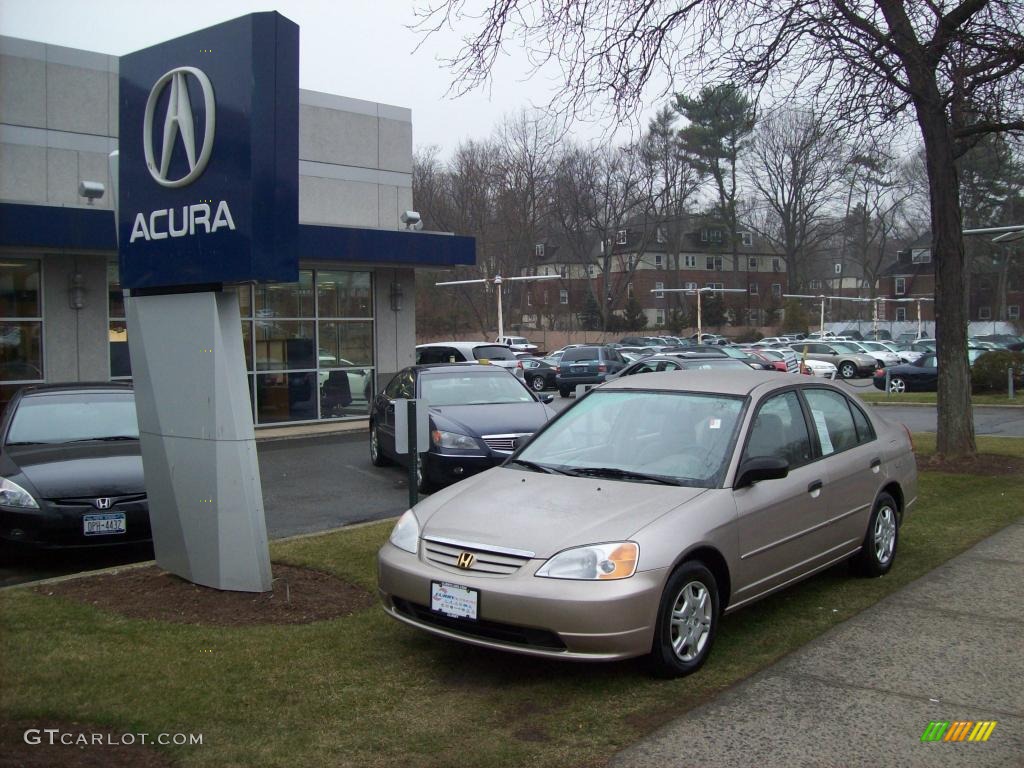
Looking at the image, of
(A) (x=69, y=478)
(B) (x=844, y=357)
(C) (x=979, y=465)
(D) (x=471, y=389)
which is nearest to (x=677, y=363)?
(C) (x=979, y=465)

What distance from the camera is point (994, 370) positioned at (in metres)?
28.1

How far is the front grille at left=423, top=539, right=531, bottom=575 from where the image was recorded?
474 centimetres

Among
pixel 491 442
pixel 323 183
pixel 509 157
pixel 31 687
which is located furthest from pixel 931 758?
pixel 509 157

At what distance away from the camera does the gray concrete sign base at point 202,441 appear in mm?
6195

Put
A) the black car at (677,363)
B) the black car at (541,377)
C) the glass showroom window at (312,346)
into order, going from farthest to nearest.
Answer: the black car at (541,377), the black car at (677,363), the glass showroom window at (312,346)

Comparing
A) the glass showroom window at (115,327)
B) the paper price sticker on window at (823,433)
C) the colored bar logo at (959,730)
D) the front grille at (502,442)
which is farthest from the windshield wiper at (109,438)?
the glass showroom window at (115,327)

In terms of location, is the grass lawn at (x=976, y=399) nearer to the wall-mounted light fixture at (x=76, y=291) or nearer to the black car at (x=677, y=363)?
the black car at (x=677, y=363)

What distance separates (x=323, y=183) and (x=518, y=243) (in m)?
51.0

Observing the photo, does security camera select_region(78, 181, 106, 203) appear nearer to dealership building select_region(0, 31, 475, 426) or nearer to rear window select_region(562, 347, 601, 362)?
dealership building select_region(0, 31, 475, 426)

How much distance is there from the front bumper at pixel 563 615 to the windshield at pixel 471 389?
7.09 meters

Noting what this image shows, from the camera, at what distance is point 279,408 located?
18.8 meters

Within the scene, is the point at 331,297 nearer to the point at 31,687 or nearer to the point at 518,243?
the point at 31,687

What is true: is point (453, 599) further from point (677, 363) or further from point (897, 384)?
point (897, 384)

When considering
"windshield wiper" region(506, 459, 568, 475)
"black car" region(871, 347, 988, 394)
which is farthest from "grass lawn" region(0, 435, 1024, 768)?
"black car" region(871, 347, 988, 394)
